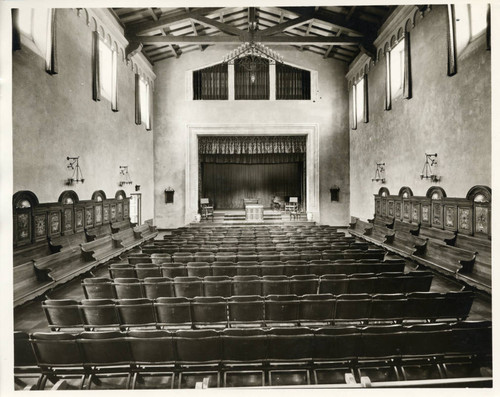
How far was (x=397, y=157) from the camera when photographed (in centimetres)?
1132

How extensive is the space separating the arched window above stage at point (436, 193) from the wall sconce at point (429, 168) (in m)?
0.23

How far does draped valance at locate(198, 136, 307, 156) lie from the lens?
1755cm

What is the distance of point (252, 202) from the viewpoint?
63.2 ft

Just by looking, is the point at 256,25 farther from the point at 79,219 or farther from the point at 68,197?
the point at 79,219

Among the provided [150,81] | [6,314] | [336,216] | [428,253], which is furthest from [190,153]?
[6,314]

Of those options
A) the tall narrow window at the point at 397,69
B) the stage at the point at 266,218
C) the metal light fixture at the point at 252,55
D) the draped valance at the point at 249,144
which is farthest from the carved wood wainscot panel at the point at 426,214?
the draped valance at the point at 249,144

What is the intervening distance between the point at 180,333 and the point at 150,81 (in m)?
14.9

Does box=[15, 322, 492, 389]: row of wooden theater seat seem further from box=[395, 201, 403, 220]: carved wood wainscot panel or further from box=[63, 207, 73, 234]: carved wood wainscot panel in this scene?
box=[395, 201, 403, 220]: carved wood wainscot panel

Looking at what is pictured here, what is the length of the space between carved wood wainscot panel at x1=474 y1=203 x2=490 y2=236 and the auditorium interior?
0.18 ft

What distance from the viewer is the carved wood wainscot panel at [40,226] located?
23.5 feet

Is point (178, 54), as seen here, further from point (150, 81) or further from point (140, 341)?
point (140, 341)

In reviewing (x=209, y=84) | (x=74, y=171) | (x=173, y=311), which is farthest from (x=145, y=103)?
(x=173, y=311)

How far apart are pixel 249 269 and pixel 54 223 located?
15.6 feet

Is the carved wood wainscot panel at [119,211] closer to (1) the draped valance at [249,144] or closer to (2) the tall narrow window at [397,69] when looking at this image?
(1) the draped valance at [249,144]
